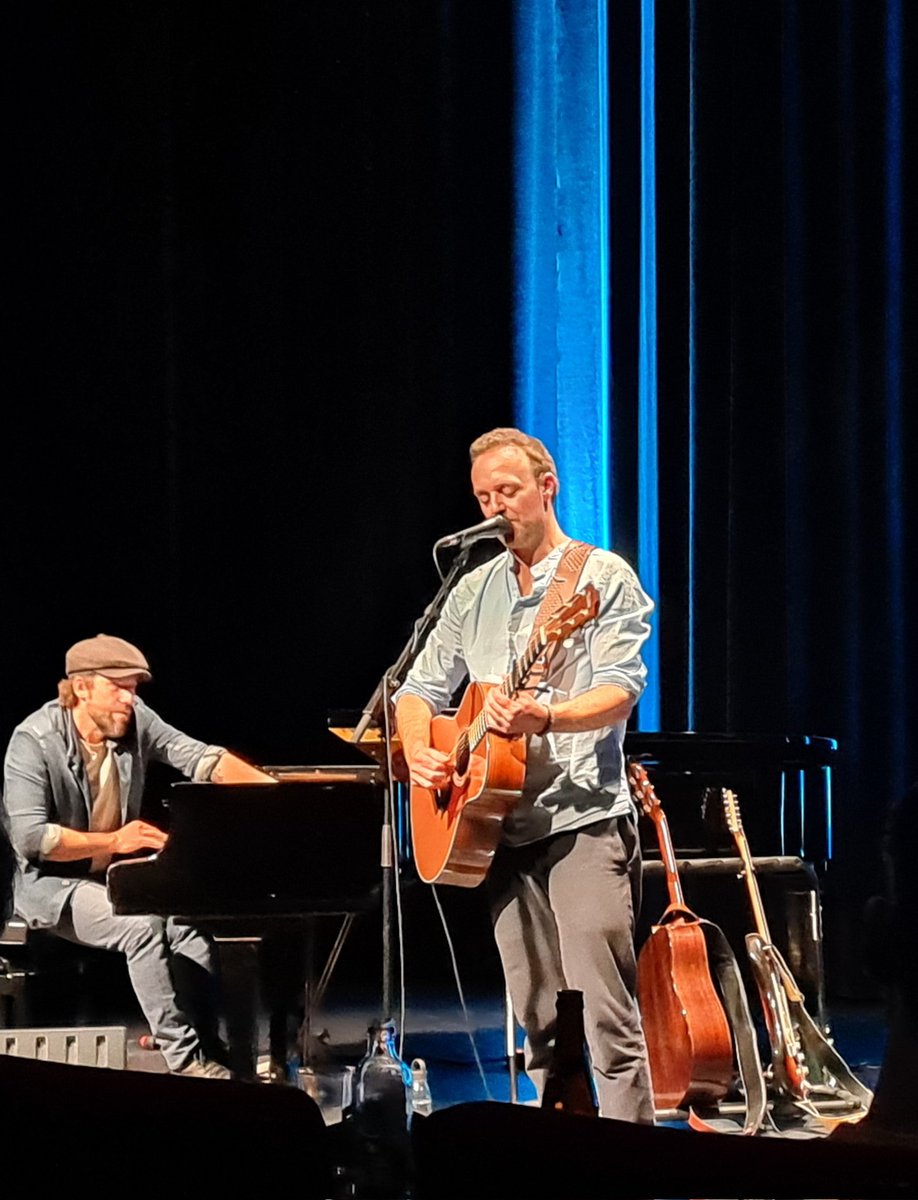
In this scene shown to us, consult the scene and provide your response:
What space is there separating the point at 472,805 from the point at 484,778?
6cm

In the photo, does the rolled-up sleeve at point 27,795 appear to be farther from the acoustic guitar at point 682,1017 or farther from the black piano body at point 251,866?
the acoustic guitar at point 682,1017

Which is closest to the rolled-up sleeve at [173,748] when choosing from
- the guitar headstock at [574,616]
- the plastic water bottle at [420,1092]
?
the plastic water bottle at [420,1092]

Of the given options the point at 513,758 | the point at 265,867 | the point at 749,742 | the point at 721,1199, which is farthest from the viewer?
the point at 749,742

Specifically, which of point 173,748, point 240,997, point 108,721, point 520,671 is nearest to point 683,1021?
point 240,997

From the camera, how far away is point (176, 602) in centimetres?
664

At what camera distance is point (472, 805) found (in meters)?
3.25

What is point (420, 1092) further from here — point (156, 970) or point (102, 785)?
point (102, 785)

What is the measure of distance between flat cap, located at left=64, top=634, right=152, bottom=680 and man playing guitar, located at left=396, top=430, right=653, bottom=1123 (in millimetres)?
1738

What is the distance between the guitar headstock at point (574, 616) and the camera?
Result: 127 inches

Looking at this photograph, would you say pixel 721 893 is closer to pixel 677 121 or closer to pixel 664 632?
pixel 664 632

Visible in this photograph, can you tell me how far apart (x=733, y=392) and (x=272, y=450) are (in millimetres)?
1983

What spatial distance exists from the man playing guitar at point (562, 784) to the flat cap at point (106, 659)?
174 centimetres

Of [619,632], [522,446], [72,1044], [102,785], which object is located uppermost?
[522,446]

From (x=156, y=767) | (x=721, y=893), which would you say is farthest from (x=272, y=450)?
(x=721, y=893)
